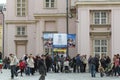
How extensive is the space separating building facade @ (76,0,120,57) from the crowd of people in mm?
2576

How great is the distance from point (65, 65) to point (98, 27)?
567 centimetres

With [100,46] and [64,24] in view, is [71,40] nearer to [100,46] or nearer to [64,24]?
[100,46]

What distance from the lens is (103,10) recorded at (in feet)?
160

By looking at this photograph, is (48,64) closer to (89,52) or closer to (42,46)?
(89,52)

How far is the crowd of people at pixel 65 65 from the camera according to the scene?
35.0 m

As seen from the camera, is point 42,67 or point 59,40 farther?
point 59,40

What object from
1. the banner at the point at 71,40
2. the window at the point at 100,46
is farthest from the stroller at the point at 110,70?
the banner at the point at 71,40

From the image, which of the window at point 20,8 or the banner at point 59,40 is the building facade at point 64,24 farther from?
the banner at point 59,40

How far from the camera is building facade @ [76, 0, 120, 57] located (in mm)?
48344

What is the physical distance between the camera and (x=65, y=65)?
4556 cm

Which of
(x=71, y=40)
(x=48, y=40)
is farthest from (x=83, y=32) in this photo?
(x=48, y=40)

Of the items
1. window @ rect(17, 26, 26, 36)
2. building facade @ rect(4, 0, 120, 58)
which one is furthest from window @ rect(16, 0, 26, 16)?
window @ rect(17, 26, 26, 36)

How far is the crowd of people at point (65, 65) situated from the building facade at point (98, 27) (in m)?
2.58

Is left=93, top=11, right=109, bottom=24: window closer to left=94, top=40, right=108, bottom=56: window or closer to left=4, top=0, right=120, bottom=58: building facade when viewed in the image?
left=4, top=0, right=120, bottom=58: building facade
